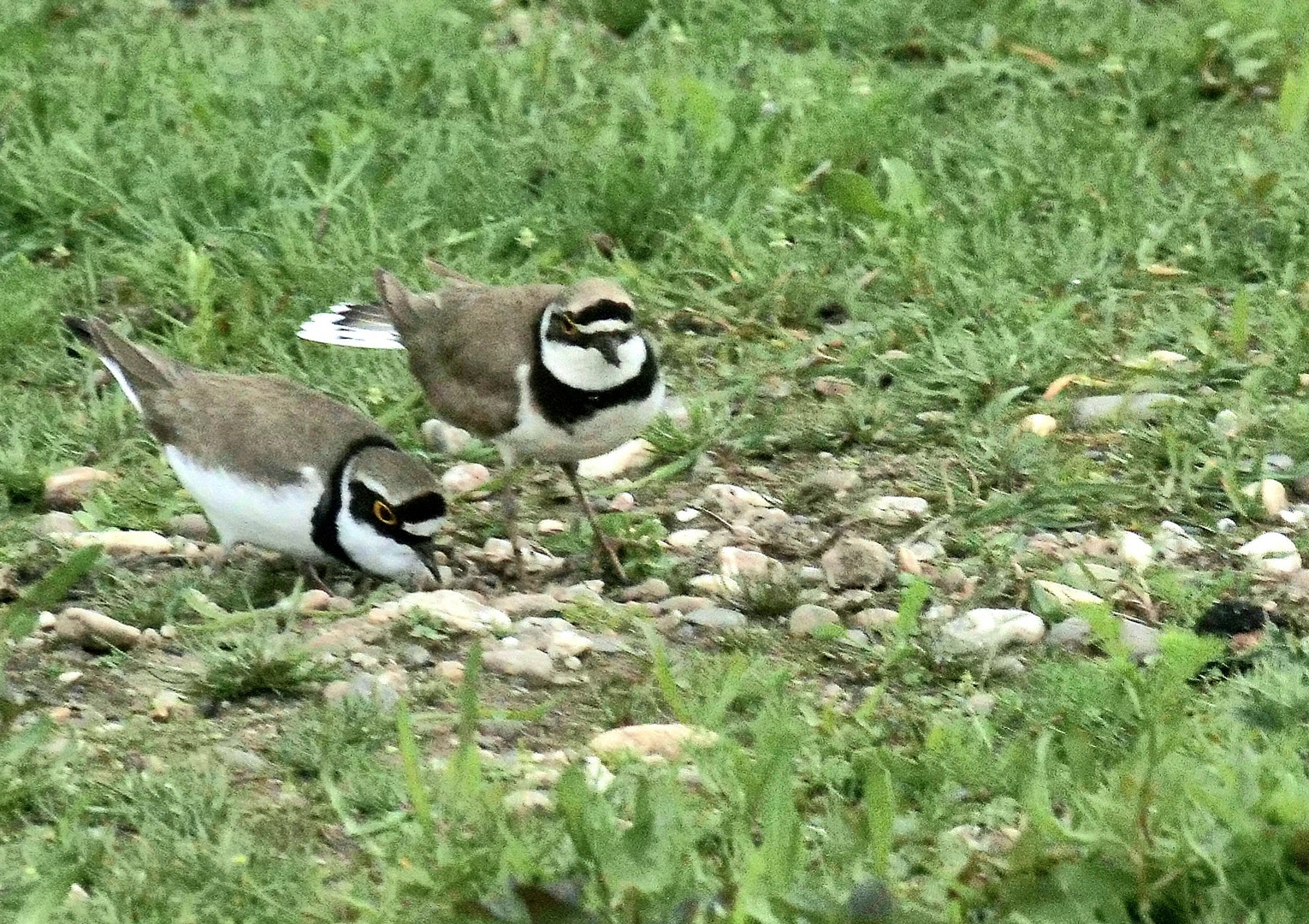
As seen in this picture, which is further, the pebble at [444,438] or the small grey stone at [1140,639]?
the pebble at [444,438]

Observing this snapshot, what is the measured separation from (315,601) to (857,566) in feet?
5.13

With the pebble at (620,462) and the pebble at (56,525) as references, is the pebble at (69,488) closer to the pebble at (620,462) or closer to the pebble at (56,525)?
the pebble at (56,525)

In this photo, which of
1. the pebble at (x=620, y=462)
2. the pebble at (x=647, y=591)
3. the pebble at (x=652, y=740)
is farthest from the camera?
the pebble at (x=620, y=462)

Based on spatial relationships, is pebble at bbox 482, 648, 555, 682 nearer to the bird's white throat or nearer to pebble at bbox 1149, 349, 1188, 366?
the bird's white throat

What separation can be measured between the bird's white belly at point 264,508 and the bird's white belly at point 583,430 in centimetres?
67

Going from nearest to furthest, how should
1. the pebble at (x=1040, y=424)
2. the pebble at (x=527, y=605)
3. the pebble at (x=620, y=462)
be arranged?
1. the pebble at (x=527, y=605)
2. the pebble at (x=1040, y=424)
3. the pebble at (x=620, y=462)

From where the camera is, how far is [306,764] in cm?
491

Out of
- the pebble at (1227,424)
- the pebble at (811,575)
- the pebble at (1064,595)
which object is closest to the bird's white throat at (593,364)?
the pebble at (811,575)

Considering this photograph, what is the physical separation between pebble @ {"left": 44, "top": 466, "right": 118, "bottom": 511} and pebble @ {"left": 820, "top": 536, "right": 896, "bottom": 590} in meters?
2.35

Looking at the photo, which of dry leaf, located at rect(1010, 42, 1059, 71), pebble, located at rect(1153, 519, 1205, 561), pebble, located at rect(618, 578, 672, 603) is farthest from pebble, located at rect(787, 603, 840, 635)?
dry leaf, located at rect(1010, 42, 1059, 71)

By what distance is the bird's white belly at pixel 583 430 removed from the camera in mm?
6324

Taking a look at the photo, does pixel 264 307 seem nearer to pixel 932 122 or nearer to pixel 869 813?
pixel 932 122

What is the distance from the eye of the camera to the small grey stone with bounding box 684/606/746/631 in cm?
583

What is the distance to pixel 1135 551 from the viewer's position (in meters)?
6.13
